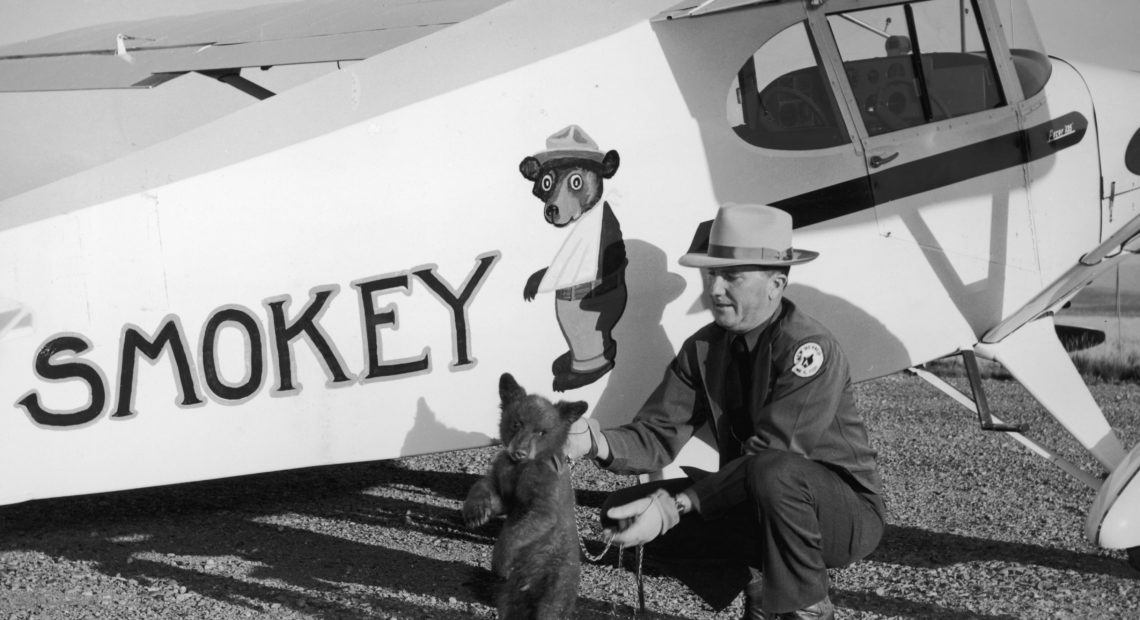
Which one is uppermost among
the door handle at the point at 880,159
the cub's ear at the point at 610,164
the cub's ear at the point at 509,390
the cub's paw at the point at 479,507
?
the cub's ear at the point at 610,164

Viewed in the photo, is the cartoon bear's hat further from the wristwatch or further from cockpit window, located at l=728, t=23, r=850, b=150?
the wristwatch

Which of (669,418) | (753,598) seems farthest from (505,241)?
(753,598)

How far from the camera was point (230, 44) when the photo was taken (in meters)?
6.08

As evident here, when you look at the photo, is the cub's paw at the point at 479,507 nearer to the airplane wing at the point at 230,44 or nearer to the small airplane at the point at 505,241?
the small airplane at the point at 505,241

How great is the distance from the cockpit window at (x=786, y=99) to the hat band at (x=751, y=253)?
3.70 feet

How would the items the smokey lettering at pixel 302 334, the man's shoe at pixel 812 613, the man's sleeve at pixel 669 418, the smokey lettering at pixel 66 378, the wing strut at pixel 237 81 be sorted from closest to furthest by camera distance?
the man's shoe at pixel 812 613 < the man's sleeve at pixel 669 418 < the smokey lettering at pixel 66 378 < the smokey lettering at pixel 302 334 < the wing strut at pixel 237 81

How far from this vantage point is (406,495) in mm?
6066

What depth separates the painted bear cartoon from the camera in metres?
4.06

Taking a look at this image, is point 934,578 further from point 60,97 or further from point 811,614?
point 60,97

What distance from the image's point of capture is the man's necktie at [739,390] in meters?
3.38

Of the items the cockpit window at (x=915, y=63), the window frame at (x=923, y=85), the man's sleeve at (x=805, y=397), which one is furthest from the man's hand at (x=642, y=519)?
the cockpit window at (x=915, y=63)

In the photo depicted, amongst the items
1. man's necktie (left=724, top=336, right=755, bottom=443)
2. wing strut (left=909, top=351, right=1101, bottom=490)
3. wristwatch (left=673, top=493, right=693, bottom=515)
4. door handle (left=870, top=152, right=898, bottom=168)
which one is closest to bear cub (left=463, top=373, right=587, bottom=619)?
wristwatch (left=673, top=493, right=693, bottom=515)

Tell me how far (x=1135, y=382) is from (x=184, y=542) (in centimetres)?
962

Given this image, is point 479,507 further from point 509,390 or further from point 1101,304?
point 1101,304
